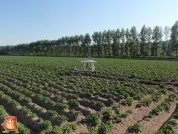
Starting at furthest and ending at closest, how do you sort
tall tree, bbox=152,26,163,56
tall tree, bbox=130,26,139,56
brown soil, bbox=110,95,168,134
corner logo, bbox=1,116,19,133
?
tall tree, bbox=130,26,139,56 < tall tree, bbox=152,26,163,56 < brown soil, bbox=110,95,168,134 < corner logo, bbox=1,116,19,133

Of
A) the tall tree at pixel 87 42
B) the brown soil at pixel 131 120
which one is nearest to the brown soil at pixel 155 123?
the brown soil at pixel 131 120

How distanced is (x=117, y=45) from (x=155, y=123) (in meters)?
79.6

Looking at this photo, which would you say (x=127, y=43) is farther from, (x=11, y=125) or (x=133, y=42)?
(x=11, y=125)

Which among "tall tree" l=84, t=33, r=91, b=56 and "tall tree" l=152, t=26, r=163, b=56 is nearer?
"tall tree" l=152, t=26, r=163, b=56

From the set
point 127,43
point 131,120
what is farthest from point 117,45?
point 131,120

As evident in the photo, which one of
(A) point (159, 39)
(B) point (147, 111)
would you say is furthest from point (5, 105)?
(A) point (159, 39)

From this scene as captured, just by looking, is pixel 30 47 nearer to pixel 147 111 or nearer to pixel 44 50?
pixel 44 50

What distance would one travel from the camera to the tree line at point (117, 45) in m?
80.7

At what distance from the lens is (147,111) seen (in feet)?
49.1

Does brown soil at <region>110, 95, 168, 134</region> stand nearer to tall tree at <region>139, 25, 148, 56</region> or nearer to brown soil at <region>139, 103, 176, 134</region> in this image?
brown soil at <region>139, 103, 176, 134</region>

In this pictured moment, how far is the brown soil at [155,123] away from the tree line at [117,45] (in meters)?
63.4

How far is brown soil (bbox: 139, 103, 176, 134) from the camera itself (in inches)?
460

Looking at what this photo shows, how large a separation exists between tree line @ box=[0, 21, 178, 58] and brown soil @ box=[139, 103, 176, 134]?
63356 millimetres

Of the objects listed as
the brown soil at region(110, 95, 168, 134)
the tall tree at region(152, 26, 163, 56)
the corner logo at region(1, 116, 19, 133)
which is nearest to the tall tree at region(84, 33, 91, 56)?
the tall tree at region(152, 26, 163, 56)
